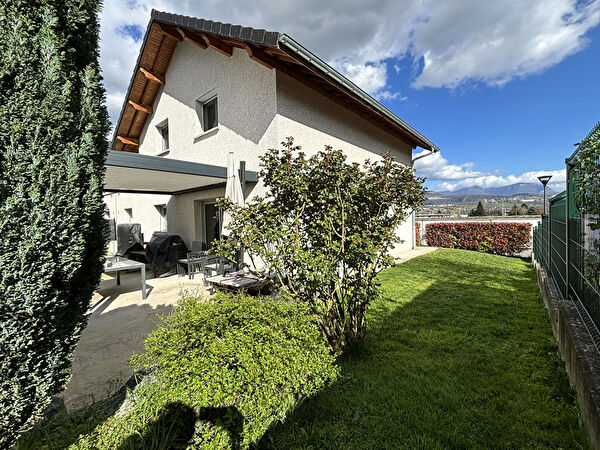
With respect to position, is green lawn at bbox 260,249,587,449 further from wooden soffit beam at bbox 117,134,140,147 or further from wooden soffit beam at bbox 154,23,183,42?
wooden soffit beam at bbox 117,134,140,147

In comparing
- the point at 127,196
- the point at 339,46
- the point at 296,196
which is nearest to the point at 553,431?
the point at 296,196

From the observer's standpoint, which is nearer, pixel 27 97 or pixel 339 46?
pixel 27 97

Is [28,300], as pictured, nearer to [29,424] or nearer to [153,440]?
[29,424]

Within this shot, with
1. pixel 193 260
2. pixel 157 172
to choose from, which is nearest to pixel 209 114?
pixel 157 172

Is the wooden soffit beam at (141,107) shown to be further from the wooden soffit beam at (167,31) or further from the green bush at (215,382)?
the green bush at (215,382)

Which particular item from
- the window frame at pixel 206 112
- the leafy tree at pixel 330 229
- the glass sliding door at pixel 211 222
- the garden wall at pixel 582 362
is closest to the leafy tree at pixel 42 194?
the leafy tree at pixel 330 229

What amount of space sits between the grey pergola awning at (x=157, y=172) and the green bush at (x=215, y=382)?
443 centimetres

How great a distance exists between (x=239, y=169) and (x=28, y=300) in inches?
181

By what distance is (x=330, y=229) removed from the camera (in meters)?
3.15

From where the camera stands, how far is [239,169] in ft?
19.9

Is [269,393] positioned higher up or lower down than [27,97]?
lower down

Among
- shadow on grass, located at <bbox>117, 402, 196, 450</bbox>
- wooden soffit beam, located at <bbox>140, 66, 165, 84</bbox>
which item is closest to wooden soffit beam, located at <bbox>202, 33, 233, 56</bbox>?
wooden soffit beam, located at <bbox>140, 66, 165, 84</bbox>

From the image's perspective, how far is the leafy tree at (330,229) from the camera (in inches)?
125

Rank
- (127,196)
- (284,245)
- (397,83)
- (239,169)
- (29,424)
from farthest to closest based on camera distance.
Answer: (397,83), (127,196), (239,169), (284,245), (29,424)
